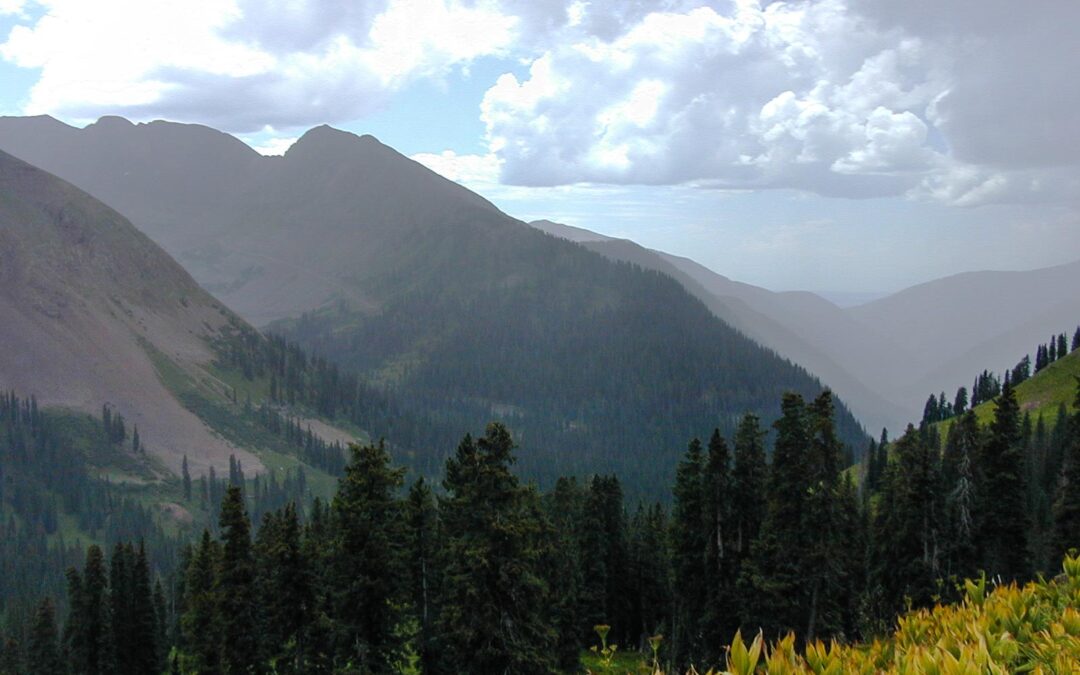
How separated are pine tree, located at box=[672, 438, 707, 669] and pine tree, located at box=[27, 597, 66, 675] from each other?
52.5 metres

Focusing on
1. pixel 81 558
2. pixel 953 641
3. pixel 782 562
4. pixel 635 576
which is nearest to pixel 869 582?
pixel 635 576

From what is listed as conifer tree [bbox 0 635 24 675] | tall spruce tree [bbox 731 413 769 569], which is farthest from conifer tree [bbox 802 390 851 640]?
conifer tree [bbox 0 635 24 675]

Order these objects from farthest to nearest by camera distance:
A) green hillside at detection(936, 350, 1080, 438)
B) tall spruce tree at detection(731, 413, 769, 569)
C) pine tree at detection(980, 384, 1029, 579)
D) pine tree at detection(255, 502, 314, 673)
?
green hillside at detection(936, 350, 1080, 438) → pine tree at detection(980, 384, 1029, 579) → tall spruce tree at detection(731, 413, 769, 569) → pine tree at detection(255, 502, 314, 673)

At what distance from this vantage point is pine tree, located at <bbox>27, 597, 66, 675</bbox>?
206 ft

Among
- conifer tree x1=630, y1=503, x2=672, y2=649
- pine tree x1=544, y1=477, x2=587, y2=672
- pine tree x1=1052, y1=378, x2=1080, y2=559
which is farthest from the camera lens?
conifer tree x1=630, y1=503, x2=672, y2=649

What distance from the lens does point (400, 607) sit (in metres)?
32.0

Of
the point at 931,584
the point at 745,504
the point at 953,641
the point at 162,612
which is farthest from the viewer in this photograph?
the point at 162,612

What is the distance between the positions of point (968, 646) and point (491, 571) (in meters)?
24.4

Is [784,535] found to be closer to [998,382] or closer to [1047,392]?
[1047,392]

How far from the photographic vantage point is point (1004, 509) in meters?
44.8

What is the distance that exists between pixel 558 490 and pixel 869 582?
78.3 ft

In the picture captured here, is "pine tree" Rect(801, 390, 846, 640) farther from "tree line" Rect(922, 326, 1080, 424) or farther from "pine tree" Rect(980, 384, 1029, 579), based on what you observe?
"tree line" Rect(922, 326, 1080, 424)

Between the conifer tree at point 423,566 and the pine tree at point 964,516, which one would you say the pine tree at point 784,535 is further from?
the conifer tree at point 423,566

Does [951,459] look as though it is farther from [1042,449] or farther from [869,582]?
[1042,449]
